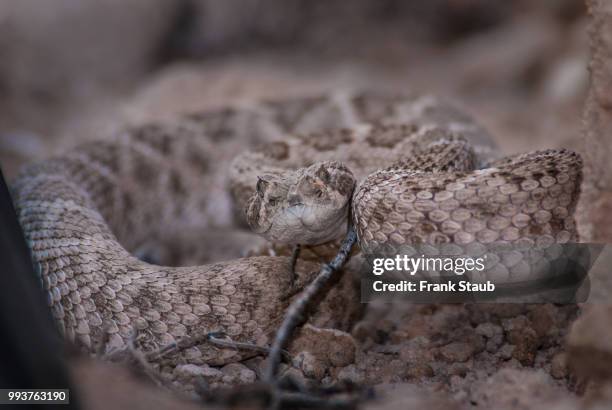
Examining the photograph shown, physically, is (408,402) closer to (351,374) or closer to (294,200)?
(351,374)

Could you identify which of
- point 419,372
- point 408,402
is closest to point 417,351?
point 419,372

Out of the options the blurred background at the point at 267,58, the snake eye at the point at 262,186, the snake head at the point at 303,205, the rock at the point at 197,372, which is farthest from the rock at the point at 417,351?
the blurred background at the point at 267,58

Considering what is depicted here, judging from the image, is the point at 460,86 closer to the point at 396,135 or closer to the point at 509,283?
the point at 396,135

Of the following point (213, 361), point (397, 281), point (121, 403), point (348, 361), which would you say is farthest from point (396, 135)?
point (121, 403)

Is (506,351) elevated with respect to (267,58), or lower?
lower

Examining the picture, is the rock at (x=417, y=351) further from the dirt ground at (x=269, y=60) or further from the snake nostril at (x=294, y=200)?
the dirt ground at (x=269, y=60)

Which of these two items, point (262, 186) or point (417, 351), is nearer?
point (417, 351)

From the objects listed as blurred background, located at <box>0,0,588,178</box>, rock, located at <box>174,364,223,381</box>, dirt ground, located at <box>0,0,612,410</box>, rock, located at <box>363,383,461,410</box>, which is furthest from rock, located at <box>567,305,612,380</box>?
blurred background, located at <box>0,0,588,178</box>

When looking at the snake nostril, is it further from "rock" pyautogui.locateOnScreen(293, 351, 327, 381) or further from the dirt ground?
the dirt ground
